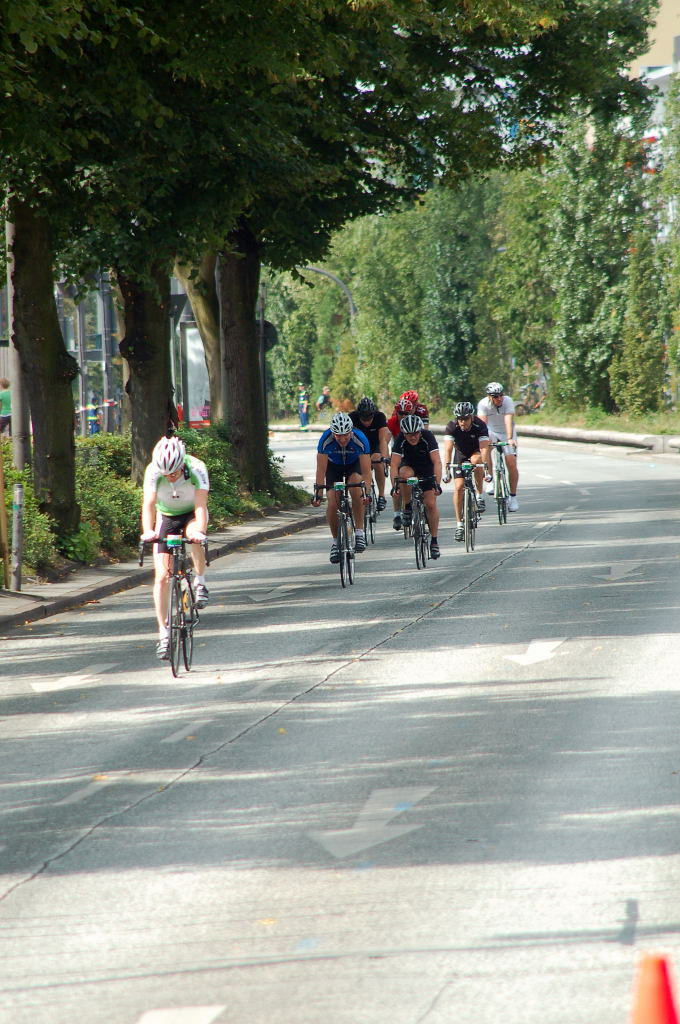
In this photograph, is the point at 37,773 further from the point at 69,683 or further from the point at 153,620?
the point at 153,620

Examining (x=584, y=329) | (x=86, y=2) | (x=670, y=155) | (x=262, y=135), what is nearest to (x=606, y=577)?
(x=262, y=135)

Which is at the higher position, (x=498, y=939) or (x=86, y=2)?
(x=86, y=2)

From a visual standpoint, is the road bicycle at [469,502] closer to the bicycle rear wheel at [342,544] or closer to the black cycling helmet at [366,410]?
the black cycling helmet at [366,410]

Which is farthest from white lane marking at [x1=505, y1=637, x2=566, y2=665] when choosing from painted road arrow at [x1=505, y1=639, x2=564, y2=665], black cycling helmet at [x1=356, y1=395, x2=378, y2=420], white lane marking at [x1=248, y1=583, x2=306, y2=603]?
black cycling helmet at [x1=356, y1=395, x2=378, y2=420]

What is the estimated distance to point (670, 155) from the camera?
149 feet

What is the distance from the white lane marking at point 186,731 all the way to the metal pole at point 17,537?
274 inches

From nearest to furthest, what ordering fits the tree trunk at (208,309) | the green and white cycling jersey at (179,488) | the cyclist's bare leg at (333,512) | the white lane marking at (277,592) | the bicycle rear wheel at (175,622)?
the bicycle rear wheel at (175,622) < the green and white cycling jersey at (179,488) < the white lane marking at (277,592) < the cyclist's bare leg at (333,512) < the tree trunk at (208,309)

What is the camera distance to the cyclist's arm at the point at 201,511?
37.6 feet

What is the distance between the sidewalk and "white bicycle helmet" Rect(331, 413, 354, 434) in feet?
10.1

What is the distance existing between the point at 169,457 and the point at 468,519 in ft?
26.7

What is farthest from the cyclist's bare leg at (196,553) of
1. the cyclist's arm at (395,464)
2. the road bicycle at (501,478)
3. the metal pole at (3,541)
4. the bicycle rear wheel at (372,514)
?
the road bicycle at (501,478)

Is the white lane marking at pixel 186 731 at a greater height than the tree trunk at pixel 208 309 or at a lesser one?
lesser

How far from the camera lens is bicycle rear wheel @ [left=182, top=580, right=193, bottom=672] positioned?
11484 millimetres

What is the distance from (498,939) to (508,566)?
12309mm
